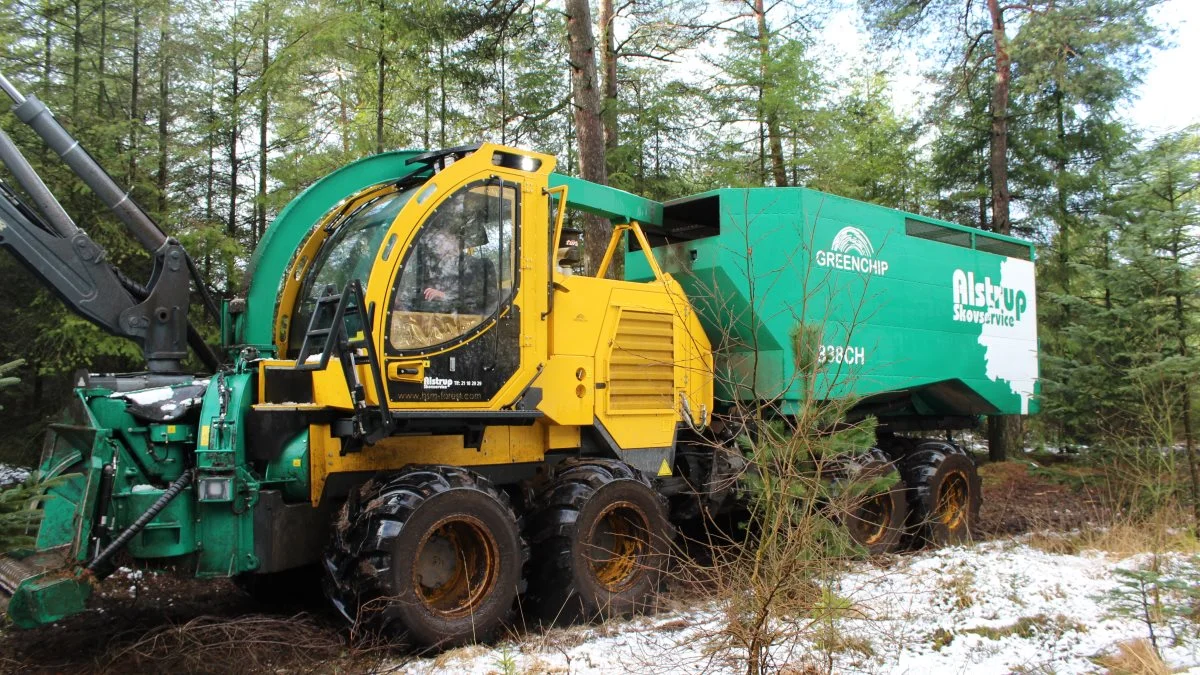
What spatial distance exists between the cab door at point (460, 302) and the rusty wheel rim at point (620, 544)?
4.46 ft

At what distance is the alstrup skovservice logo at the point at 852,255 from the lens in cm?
806

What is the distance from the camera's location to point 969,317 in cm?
979

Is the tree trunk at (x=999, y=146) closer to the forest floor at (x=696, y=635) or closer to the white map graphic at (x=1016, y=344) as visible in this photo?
the white map graphic at (x=1016, y=344)

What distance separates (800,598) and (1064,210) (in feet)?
55.0

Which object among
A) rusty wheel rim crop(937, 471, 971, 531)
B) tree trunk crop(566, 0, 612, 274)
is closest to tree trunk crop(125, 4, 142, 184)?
tree trunk crop(566, 0, 612, 274)

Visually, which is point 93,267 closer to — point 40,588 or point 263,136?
point 40,588

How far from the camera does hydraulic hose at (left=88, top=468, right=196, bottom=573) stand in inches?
184

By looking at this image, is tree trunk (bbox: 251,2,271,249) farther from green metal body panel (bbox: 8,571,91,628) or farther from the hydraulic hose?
green metal body panel (bbox: 8,571,91,628)

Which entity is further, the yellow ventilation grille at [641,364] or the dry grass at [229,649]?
the yellow ventilation grille at [641,364]

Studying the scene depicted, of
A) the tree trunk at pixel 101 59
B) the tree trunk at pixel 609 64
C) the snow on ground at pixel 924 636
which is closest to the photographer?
the snow on ground at pixel 924 636

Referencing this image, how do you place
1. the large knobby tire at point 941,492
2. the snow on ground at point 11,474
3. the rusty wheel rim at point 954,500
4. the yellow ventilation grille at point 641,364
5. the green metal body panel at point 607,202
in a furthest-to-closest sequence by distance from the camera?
the rusty wheel rim at point 954,500
the large knobby tire at point 941,492
the snow on ground at point 11,474
the green metal body panel at point 607,202
the yellow ventilation grille at point 641,364

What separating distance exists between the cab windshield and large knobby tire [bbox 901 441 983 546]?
6263 millimetres

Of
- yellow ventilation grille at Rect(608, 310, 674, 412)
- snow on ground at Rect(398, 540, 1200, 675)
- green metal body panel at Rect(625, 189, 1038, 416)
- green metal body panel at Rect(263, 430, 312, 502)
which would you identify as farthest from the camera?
green metal body panel at Rect(625, 189, 1038, 416)

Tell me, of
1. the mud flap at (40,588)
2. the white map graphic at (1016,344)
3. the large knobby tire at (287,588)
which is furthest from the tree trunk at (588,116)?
the mud flap at (40,588)
